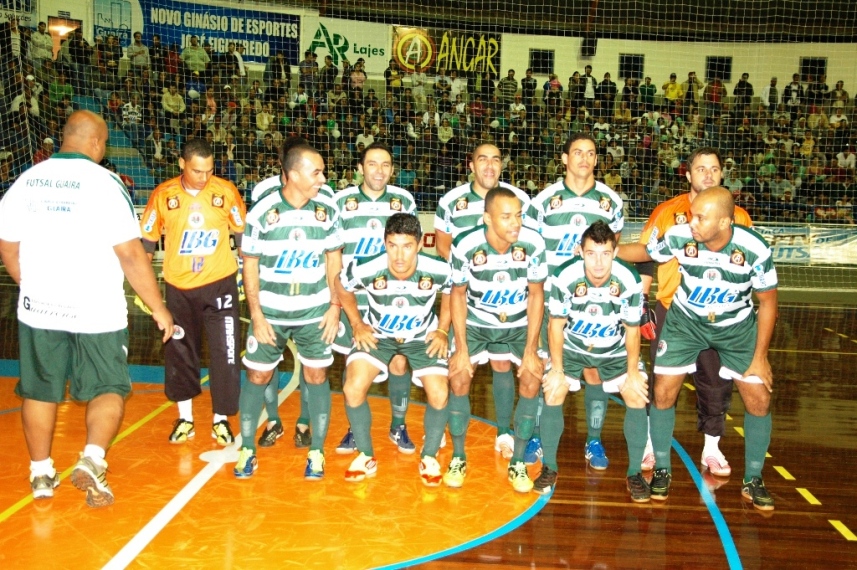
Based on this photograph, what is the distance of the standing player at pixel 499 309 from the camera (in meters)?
5.41

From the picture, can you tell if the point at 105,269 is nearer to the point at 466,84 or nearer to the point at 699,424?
the point at 699,424

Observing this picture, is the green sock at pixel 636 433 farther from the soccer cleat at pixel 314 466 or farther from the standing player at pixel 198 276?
the standing player at pixel 198 276

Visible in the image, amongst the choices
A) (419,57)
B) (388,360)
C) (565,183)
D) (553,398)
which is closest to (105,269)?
(388,360)

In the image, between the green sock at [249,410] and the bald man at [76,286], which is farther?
the green sock at [249,410]

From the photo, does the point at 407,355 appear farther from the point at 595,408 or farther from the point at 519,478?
the point at 595,408

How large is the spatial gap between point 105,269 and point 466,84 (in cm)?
1483

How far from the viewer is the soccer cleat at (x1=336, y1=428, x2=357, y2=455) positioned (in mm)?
6074

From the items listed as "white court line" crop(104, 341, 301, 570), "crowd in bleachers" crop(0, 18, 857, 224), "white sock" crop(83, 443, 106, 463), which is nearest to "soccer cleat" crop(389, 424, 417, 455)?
"white court line" crop(104, 341, 301, 570)

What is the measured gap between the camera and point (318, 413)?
18.3 feet

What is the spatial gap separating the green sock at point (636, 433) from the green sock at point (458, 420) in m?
1.04

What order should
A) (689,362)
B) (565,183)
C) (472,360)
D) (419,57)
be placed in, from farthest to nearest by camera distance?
1. (419,57)
2. (565,183)
3. (472,360)
4. (689,362)

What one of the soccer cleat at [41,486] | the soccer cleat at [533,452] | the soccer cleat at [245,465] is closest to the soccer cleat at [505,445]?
the soccer cleat at [533,452]

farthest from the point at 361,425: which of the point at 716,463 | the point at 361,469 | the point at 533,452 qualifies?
the point at 716,463

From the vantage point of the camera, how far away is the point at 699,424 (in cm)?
600
